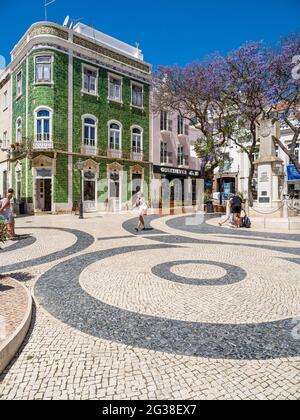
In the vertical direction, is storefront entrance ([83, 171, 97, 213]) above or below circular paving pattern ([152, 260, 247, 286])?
above

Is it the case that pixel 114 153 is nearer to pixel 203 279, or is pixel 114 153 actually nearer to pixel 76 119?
pixel 76 119

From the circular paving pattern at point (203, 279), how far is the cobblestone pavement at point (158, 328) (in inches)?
0.9

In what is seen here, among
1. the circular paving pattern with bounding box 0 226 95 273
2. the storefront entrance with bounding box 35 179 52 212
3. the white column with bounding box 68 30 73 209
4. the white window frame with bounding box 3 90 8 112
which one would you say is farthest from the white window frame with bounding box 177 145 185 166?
the circular paving pattern with bounding box 0 226 95 273

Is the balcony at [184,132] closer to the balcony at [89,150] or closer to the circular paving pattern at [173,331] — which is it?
the balcony at [89,150]

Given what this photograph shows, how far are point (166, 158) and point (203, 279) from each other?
25612 mm

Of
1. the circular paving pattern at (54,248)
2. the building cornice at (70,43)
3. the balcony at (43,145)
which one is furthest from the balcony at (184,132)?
the circular paving pattern at (54,248)

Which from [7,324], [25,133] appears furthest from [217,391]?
[25,133]

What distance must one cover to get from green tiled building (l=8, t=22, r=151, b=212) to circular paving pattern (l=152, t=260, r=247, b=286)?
14.5 meters

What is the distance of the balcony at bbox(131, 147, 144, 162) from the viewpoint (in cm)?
2652

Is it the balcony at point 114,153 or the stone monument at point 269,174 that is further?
the balcony at point 114,153

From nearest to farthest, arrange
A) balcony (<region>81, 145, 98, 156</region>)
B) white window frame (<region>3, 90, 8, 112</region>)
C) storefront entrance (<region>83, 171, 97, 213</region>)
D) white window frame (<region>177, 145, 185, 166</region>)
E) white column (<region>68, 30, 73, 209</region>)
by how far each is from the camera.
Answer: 1. white column (<region>68, 30, 73, 209</region>)
2. balcony (<region>81, 145, 98, 156</region>)
3. storefront entrance (<region>83, 171, 97, 213</region>)
4. white window frame (<region>3, 90, 8, 112</region>)
5. white window frame (<region>177, 145, 185, 166</region>)

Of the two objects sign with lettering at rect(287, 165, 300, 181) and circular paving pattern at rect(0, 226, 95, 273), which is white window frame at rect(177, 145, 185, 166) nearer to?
sign with lettering at rect(287, 165, 300, 181)

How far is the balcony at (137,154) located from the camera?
26.5 meters

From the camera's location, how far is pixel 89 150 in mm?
23406
